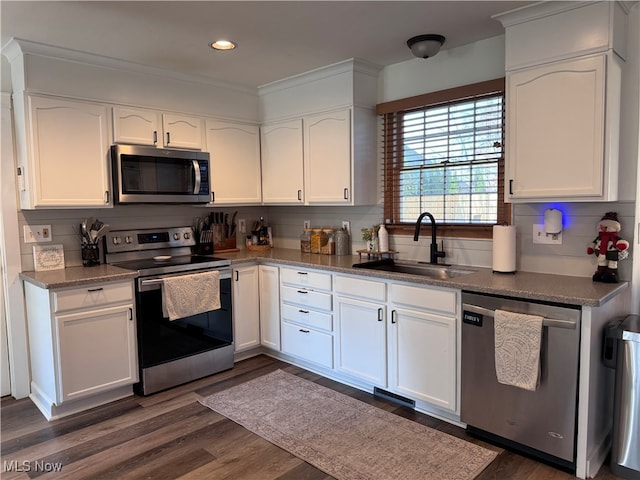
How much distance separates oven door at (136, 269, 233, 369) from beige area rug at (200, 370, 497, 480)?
434 millimetres

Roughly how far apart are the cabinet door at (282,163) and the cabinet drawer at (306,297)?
813 mm

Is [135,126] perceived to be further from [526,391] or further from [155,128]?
[526,391]

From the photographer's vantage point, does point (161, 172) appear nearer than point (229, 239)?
Yes

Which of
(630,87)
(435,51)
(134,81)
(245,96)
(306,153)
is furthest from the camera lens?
(245,96)

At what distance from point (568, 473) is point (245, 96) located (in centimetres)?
358

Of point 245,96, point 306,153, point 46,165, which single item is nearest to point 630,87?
point 306,153

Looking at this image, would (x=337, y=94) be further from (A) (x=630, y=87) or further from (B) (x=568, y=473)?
(B) (x=568, y=473)

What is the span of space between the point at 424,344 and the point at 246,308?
159 cm

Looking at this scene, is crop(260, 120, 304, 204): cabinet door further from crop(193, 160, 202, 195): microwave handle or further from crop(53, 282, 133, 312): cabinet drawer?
crop(53, 282, 133, 312): cabinet drawer

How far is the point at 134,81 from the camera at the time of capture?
3.35m

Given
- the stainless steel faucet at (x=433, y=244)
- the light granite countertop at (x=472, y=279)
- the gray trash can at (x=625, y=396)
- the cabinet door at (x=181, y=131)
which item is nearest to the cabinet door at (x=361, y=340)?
the light granite countertop at (x=472, y=279)

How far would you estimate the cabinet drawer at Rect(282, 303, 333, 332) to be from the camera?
3285mm

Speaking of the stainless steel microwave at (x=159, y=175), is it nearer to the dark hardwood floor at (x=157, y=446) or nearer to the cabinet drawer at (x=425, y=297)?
the dark hardwood floor at (x=157, y=446)

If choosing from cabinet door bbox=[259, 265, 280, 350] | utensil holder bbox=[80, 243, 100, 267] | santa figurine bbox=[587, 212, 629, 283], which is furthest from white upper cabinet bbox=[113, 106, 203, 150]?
santa figurine bbox=[587, 212, 629, 283]
